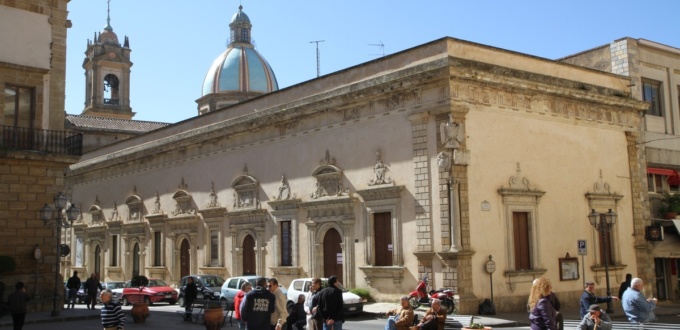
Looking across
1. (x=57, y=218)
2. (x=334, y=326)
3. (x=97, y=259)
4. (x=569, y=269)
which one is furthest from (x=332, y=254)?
(x=97, y=259)

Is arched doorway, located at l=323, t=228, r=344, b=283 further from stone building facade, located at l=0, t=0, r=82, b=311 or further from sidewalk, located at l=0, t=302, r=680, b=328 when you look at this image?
stone building facade, located at l=0, t=0, r=82, b=311

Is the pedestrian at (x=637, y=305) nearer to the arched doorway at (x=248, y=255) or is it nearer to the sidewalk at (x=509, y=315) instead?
the sidewalk at (x=509, y=315)

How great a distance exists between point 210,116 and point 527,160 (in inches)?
627

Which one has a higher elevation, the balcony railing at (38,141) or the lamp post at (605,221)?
the balcony railing at (38,141)

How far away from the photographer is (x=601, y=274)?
2702 cm

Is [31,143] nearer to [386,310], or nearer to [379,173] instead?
[379,173]

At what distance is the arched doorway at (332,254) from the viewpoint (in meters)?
27.5

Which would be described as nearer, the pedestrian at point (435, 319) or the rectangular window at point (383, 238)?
the pedestrian at point (435, 319)

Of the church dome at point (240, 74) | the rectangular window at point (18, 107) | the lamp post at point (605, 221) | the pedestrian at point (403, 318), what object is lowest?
the pedestrian at point (403, 318)

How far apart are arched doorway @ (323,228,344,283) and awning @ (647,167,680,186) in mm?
12838

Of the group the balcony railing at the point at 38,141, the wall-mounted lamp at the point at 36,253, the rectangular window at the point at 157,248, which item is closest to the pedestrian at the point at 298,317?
A: the wall-mounted lamp at the point at 36,253

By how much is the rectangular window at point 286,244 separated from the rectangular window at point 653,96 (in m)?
15.2

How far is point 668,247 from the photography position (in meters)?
29.6

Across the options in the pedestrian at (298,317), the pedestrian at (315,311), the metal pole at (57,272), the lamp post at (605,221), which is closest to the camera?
the pedestrian at (315,311)
